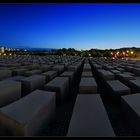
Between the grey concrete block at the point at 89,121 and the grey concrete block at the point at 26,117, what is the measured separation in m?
0.58

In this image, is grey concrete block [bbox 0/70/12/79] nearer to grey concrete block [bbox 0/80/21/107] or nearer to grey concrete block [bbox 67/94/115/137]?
grey concrete block [bbox 0/80/21/107]

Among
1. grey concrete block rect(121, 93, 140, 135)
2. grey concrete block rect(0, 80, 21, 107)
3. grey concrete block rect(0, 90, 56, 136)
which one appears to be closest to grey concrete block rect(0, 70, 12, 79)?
grey concrete block rect(0, 80, 21, 107)

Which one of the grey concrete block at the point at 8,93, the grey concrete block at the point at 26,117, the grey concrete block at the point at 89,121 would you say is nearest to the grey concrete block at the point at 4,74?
the grey concrete block at the point at 8,93

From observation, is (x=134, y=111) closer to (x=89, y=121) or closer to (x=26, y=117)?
(x=89, y=121)

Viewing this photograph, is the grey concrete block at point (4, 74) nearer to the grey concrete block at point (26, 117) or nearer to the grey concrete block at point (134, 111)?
the grey concrete block at point (26, 117)

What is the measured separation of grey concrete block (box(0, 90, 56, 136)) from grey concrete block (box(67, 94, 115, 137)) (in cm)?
58

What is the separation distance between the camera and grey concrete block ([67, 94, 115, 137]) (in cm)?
273

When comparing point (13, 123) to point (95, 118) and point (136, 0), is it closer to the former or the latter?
point (95, 118)

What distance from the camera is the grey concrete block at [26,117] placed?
2.95m

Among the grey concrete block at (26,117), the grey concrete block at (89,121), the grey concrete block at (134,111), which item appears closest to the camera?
the grey concrete block at (89,121)

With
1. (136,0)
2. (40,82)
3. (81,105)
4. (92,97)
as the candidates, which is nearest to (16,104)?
(81,105)

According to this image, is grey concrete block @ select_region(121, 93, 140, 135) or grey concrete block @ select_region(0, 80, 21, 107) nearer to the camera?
grey concrete block @ select_region(121, 93, 140, 135)

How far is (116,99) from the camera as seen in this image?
20.7ft

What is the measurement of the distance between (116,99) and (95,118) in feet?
10.3
